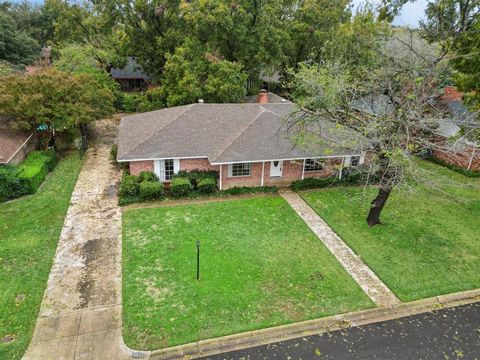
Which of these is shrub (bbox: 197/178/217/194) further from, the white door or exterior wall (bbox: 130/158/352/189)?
the white door

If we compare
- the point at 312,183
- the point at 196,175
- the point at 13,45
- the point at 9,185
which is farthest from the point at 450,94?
the point at 13,45

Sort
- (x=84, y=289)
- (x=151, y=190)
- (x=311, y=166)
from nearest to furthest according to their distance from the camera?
(x=84, y=289) < (x=151, y=190) < (x=311, y=166)

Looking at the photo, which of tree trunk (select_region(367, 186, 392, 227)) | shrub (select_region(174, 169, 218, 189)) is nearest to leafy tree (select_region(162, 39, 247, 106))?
shrub (select_region(174, 169, 218, 189))

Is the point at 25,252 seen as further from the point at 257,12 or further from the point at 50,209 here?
the point at 257,12

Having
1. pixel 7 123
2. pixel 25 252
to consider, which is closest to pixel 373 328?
pixel 25 252

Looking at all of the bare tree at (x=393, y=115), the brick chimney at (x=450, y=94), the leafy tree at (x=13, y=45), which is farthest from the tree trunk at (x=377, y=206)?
the leafy tree at (x=13, y=45)

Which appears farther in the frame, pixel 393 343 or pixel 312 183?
pixel 312 183

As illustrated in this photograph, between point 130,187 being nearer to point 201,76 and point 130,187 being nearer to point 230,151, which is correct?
point 230,151
